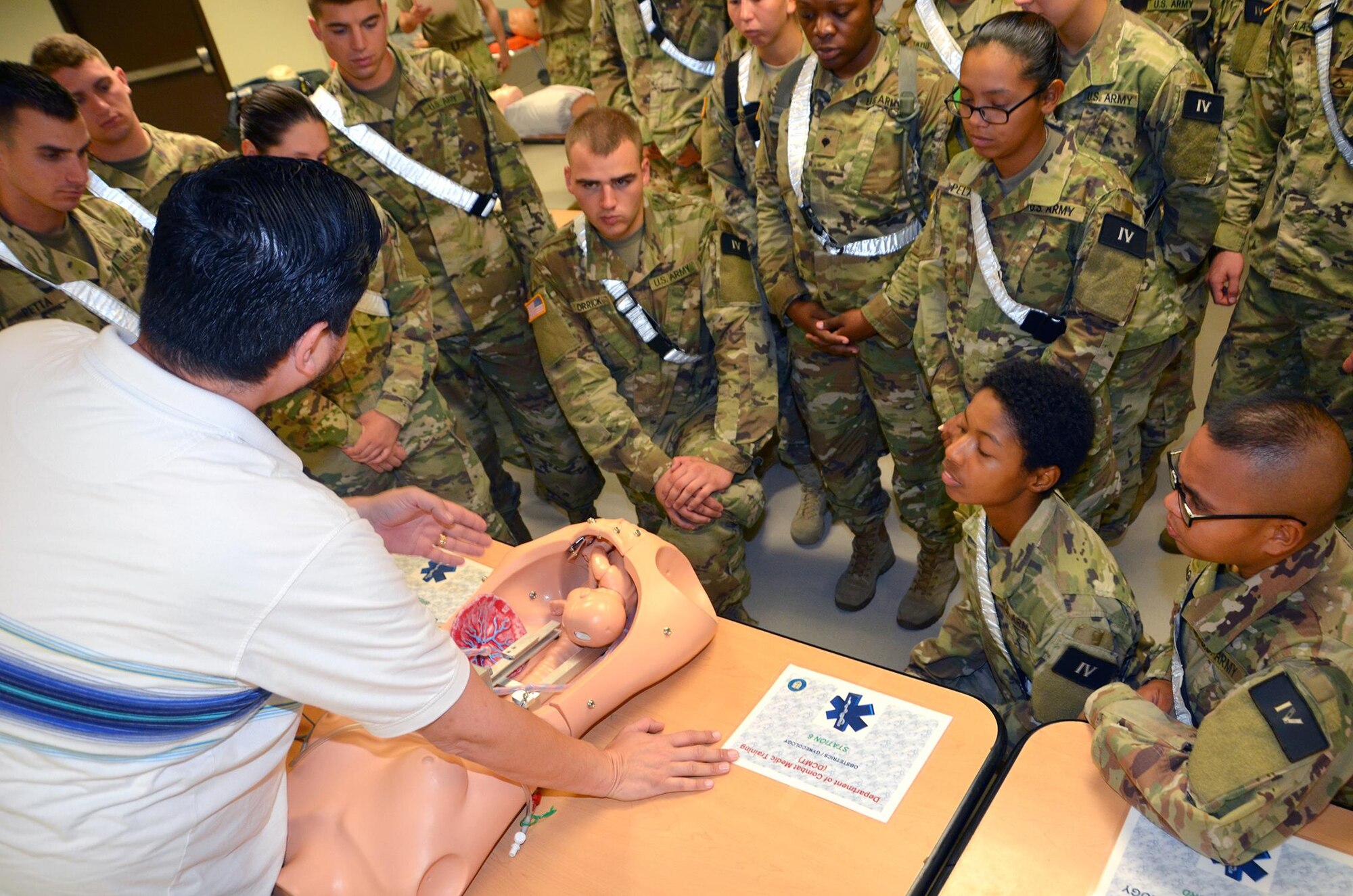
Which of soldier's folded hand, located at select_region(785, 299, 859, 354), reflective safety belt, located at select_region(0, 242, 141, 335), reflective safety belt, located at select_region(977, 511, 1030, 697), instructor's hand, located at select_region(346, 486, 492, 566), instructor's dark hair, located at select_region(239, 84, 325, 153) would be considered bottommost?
reflective safety belt, located at select_region(977, 511, 1030, 697)

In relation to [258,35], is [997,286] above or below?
below

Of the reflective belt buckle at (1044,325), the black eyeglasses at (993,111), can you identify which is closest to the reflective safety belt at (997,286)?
the reflective belt buckle at (1044,325)

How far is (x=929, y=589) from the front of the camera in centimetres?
271

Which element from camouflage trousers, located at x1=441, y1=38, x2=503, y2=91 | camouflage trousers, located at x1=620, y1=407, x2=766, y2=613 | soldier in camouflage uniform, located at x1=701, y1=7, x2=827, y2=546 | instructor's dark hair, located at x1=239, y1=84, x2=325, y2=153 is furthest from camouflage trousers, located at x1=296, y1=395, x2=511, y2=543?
camouflage trousers, located at x1=441, y1=38, x2=503, y2=91

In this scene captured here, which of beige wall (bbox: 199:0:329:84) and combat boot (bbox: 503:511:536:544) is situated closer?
combat boot (bbox: 503:511:536:544)

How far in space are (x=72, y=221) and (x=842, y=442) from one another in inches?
86.5

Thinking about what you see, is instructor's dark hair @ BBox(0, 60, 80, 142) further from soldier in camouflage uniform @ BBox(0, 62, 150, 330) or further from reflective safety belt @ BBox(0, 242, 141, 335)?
reflective safety belt @ BBox(0, 242, 141, 335)

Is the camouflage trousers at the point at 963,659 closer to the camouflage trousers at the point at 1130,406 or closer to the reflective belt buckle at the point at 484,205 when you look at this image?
the camouflage trousers at the point at 1130,406

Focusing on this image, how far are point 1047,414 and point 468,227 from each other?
1.93m

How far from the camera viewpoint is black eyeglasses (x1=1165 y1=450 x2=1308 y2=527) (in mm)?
1276

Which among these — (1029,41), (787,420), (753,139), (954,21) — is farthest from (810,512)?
(1029,41)

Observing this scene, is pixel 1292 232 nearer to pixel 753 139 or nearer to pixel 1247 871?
pixel 753 139

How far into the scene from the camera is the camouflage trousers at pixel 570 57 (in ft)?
18.0

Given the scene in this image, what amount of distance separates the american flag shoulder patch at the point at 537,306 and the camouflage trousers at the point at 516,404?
19.1 inches
